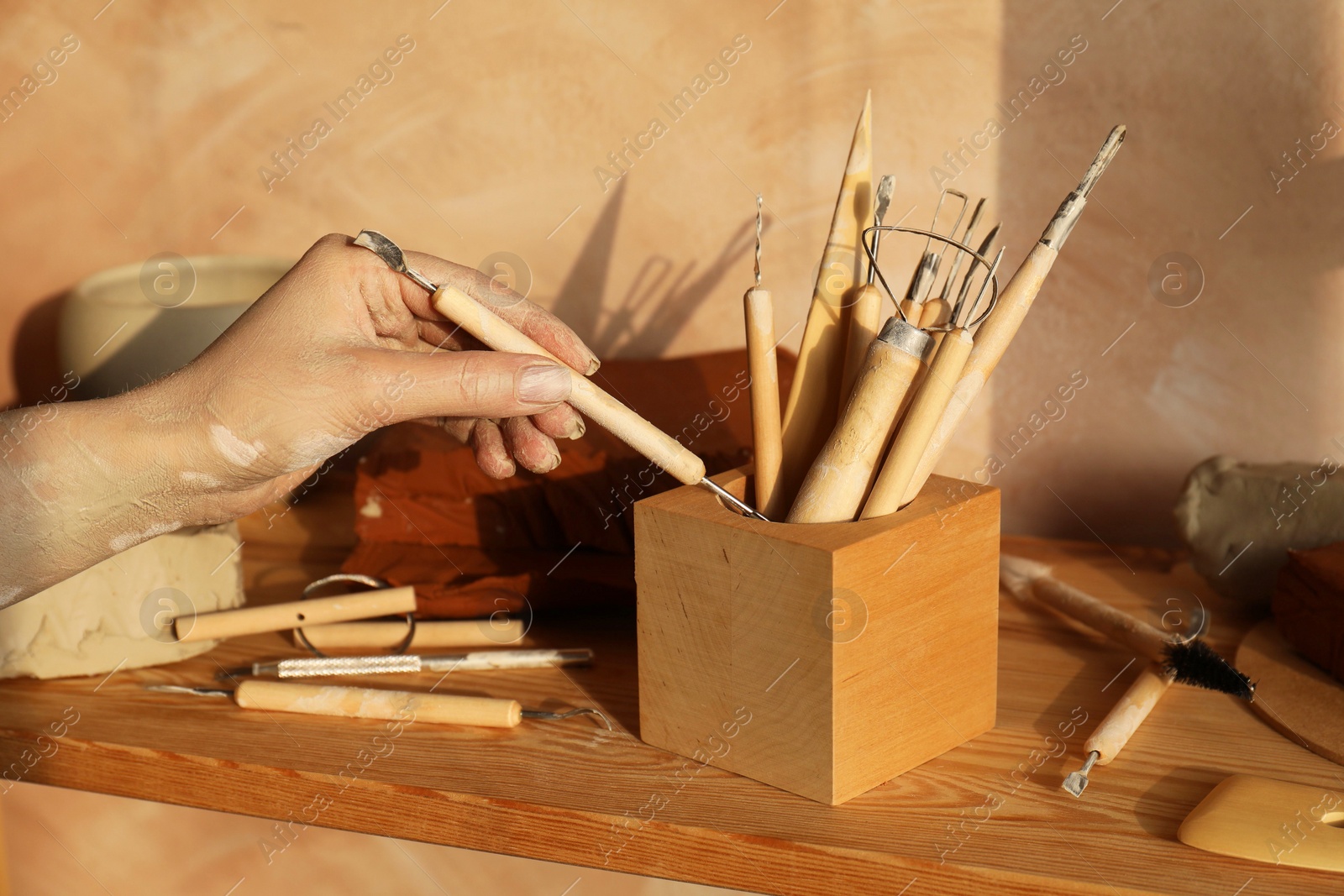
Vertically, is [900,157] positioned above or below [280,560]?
above

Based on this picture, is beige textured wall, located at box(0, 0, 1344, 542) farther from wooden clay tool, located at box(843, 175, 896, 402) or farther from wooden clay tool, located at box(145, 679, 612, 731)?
wooden clay tool, located at box(145, 679, 612, 731)

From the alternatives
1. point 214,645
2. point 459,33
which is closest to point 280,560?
point 214,645

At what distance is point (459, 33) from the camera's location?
82cm

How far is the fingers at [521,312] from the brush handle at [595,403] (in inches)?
2.0

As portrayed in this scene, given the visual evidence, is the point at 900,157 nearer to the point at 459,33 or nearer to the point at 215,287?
the point at 459,33

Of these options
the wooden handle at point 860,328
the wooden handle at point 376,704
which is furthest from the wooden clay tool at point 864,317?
the wooden handle at point 376,704

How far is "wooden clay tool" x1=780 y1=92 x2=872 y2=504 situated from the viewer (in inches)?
19.8

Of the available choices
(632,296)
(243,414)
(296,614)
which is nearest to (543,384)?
(243,414)

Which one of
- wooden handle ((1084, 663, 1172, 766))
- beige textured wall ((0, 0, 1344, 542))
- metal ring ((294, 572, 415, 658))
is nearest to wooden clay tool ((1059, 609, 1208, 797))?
wooden handle ((1084, 663, 1172, 766))

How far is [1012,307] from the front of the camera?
18.4 inches

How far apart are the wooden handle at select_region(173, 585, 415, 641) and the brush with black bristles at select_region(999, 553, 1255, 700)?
363 millimetres

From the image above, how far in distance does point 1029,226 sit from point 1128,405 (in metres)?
0.14

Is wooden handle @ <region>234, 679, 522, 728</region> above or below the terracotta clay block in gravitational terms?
below

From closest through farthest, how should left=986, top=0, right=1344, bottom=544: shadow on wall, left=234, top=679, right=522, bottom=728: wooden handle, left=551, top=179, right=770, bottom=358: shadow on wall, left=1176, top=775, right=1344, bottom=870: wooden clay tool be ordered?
left=1176, top=775, right=1344, bottom=870: wooden clay tool
left=234, top=679, right=522, bottom=728: wooden handle
left=986, top=0, right=1344, bottom=544: shadow on wall
left=551, top=179, right=770, bottom=358: shadow on wall
